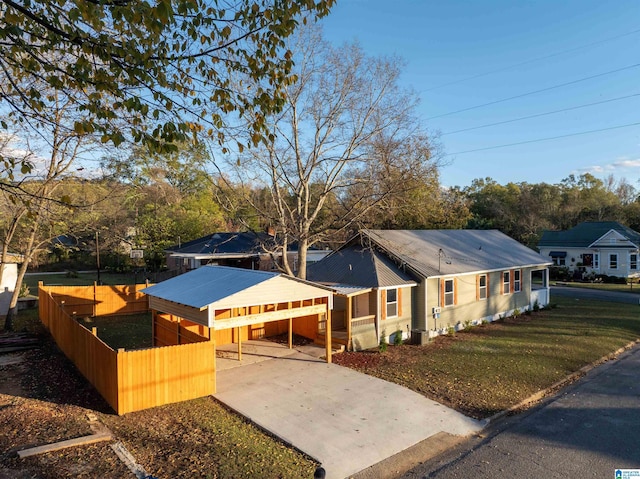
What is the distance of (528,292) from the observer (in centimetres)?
2378

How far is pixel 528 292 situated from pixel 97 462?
2252cm

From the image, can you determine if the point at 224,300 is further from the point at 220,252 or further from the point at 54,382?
the point at 220,252

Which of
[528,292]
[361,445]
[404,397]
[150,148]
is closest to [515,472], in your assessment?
[361,445]

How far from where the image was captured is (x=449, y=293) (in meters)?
18.7

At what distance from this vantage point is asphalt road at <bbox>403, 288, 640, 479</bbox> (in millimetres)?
7375

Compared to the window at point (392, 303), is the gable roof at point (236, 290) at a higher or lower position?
higher

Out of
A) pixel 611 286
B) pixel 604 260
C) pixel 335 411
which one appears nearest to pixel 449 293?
pixel 335 411

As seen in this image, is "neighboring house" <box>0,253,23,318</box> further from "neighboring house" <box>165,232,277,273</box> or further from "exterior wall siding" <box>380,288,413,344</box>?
"exterior wall siding" <box>380,288,413,344</box>

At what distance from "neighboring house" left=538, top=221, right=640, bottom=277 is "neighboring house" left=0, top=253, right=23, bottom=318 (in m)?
43.8

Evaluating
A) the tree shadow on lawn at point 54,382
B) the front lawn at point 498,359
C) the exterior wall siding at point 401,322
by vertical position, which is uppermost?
the exterior wall siding at point 401,322

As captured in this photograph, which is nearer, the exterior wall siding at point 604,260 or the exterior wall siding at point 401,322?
the exterior wall siding at point 401,322

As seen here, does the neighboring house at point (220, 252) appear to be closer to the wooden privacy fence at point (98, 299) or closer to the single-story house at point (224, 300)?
the wooden privacy fence at point (98, 299)

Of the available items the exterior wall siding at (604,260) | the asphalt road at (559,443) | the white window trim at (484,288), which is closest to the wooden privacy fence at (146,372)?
the asphalt road at (559,443)

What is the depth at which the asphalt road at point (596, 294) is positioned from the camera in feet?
93.4
